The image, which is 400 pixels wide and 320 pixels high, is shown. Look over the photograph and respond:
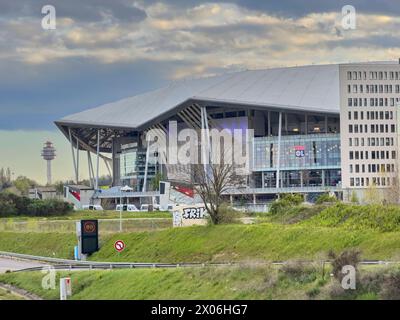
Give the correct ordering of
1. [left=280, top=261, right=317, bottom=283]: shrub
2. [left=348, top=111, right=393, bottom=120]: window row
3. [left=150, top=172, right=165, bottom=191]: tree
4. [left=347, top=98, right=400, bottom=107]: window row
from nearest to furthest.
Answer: [left=280, top=261, right=317, bottom=283]: shrub
[left=347, top=98, right=400, bottom=107]: window row
[left=348, top=111, right=393, bottom=120]: window row
[left=150, top=172, right=165, bottom=191]: tree

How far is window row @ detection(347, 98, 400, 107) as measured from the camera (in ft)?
372

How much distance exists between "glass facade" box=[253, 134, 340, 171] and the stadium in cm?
15

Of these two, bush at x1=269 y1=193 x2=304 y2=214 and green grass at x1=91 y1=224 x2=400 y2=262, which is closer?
green grass at x1=91 y1=224 x2=400 y2=262

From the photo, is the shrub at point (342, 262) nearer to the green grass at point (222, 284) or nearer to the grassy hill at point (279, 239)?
the green grass at point (222, 284)

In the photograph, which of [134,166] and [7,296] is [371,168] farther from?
[7,296]

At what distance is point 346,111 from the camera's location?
114625 mm

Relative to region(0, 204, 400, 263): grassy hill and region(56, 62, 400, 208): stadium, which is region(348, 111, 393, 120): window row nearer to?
region(56, 62, 400, 208): stadium

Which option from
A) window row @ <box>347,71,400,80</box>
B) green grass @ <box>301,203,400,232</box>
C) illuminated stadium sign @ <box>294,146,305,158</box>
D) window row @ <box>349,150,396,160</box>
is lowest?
green grass @ <box>301,203,400,232</box>

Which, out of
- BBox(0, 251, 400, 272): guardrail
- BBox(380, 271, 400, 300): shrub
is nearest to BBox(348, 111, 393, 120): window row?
BBox(0, 251, 400, 272): guardrail

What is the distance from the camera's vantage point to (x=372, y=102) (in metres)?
114

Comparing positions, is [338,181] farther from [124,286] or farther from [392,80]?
[124,286]

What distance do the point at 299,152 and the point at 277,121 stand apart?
30.9 ft

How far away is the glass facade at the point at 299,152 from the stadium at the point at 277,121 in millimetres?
152

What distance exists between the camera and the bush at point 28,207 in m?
95.1
